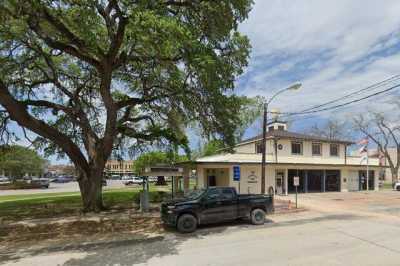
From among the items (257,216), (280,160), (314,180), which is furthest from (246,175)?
(257,216)

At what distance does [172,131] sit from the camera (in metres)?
22.2

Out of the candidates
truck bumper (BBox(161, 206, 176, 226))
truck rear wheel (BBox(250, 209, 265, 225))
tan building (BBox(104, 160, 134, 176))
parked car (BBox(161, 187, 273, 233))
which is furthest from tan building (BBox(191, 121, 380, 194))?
truck bumper (BBox(161, 206, 176, 226))

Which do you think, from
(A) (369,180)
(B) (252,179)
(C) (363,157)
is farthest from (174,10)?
(A) (369,180)

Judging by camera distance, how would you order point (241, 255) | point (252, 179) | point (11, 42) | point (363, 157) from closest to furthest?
point (241, 255) → point (11, 42) → point (252, 179) → point (363, 157)

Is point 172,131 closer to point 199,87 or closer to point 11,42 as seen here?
point 199,87

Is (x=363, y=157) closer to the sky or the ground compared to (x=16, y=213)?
closer to the sky

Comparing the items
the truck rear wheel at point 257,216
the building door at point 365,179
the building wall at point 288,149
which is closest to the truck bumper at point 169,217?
the truck rear wheel at point 257,216

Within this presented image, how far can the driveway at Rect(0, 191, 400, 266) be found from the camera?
9.07 meters

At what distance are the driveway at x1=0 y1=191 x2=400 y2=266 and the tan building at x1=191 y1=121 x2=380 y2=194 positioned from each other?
14.7 meters

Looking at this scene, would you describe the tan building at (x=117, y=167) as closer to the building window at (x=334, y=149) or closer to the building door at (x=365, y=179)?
the building window at (x=334, y=149)

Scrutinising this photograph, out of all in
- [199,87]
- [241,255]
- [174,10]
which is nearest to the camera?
[241,255]

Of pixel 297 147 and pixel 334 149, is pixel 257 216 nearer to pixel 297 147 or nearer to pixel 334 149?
pixel 297 147

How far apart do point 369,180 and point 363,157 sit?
11.9ft

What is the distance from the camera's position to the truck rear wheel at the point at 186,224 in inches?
535
